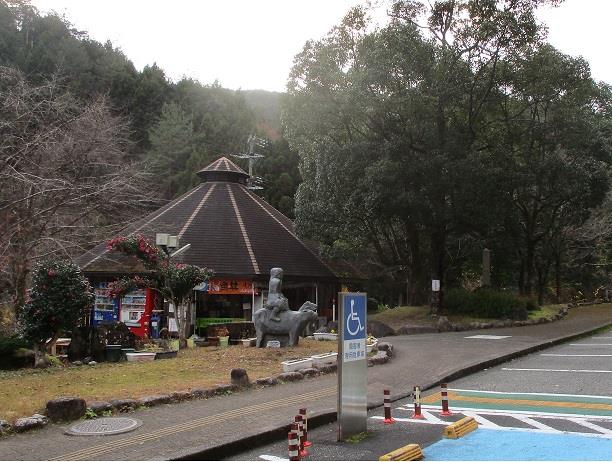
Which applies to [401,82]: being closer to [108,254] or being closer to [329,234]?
[329,234]

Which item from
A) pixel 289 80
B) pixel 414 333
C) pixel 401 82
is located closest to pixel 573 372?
pixel 414 333

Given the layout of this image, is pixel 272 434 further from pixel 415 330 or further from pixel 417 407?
pixel 415 330

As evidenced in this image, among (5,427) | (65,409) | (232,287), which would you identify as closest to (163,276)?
(232,287)

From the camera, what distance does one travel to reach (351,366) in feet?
23.1

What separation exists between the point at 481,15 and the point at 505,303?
Result: 38.5 feet

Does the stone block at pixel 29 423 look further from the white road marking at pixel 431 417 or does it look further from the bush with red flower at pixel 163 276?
the bush with red flower at pixel 163 276

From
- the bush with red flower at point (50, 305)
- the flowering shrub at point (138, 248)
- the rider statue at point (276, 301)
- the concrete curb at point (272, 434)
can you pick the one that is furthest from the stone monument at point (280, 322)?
the concrete curb at point (272, 434)

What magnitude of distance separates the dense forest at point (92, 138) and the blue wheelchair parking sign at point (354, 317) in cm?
1067

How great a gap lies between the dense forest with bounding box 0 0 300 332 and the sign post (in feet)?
35.2

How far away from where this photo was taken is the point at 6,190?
1795 cm

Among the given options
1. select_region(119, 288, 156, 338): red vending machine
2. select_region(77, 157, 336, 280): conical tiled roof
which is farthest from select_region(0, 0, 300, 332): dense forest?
select_region(119, 288, 156, 338): red vending machine

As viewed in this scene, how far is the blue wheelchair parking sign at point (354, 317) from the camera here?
7.07 m

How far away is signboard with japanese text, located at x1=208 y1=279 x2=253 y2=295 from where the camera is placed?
81.6 ft

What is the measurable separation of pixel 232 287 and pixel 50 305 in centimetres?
1204
